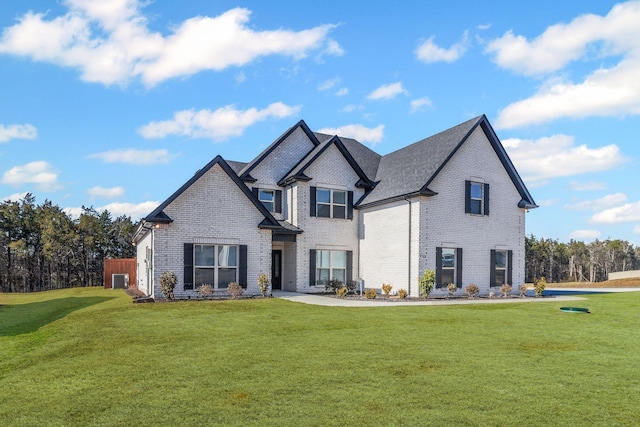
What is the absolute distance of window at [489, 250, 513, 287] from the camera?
889 inches

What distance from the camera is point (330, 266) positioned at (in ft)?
78.0

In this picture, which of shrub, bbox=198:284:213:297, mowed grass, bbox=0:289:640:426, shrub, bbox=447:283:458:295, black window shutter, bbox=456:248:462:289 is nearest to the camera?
mowed grass, bbox=0:289:640:426

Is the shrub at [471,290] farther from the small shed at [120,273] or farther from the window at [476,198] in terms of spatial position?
the small shed at [120,273]

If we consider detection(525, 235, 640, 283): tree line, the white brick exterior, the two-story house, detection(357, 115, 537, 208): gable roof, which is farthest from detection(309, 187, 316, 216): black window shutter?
detection(525, 235, 640, 283): tree line

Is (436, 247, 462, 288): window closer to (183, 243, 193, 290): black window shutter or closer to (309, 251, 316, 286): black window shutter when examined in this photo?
(309, 251, 316, 286): black window shutter

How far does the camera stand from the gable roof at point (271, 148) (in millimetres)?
23328

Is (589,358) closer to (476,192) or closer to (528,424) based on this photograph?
(528,424)

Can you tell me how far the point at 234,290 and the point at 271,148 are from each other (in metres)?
8.69

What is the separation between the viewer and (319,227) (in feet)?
76.8

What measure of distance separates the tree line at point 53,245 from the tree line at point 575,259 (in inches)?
1998

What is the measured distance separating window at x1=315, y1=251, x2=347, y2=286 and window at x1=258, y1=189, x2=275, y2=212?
355cm

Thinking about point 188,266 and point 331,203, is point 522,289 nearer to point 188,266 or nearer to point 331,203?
point 331,203

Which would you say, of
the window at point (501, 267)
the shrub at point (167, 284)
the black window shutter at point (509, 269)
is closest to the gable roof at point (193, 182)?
the shrub at point (167, 284)

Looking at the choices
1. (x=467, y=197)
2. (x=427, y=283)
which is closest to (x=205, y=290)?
(x=427, y=283)
